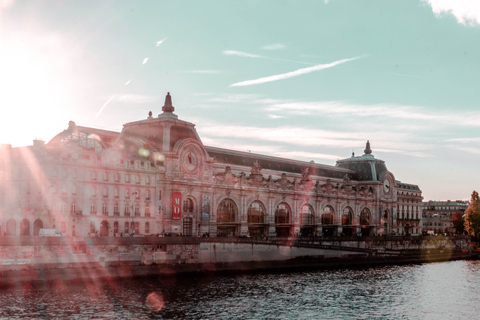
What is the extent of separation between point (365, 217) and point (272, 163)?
40.4 meters

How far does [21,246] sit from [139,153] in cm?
3993

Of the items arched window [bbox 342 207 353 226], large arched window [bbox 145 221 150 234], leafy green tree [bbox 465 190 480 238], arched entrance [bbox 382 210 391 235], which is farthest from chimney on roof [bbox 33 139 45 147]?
leafy green tree [bbox 465 190 480 238]

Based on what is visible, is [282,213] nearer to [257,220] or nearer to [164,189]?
→ [257,220]

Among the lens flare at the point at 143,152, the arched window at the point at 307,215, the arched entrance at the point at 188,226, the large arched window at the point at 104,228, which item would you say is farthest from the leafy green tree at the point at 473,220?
the large arched window at the point at 104,228

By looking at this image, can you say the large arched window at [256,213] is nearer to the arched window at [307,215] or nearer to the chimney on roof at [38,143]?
the arched window at [307,215]

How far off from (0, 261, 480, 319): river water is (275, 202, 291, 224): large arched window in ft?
162

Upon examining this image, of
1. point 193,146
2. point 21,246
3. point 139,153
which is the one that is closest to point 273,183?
point 193,146

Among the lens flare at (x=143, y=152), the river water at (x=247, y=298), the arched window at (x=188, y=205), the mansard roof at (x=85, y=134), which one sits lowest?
the river water at (x=247, y=298)

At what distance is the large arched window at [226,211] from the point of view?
125 meters

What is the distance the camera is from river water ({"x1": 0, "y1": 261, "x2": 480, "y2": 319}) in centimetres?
5797

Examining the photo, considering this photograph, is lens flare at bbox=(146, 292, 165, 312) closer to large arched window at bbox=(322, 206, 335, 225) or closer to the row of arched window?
the row of arched window

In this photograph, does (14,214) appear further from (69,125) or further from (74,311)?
(74,311)

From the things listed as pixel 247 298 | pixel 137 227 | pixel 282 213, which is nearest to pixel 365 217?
pixel 282 213

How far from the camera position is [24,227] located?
8819cm
